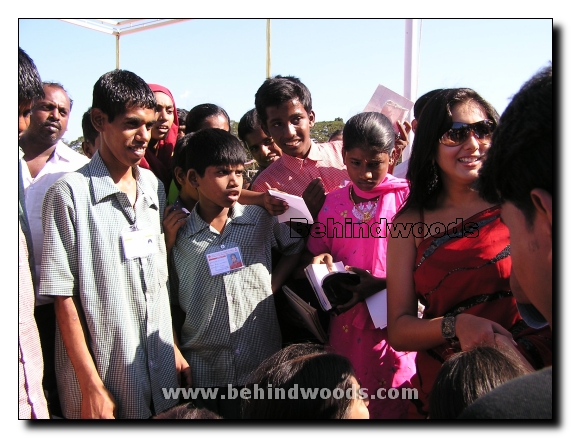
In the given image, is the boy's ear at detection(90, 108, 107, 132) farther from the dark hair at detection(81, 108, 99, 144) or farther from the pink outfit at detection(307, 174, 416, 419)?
the pink outfit at detection(307, 174, 416, 419)

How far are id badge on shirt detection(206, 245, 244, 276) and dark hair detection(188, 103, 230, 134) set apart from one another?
4.76ft

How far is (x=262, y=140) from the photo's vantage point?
12.0ft

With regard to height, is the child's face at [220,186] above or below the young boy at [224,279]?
above

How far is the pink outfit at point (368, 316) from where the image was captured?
7.61 ft

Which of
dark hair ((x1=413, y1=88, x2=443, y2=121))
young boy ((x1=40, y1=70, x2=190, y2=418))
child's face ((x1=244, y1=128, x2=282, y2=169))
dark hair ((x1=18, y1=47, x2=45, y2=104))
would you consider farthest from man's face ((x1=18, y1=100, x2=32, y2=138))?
child's face ((x1=244, y1=128, x2=282, y2=169))

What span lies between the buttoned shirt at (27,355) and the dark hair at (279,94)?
69.9 inches

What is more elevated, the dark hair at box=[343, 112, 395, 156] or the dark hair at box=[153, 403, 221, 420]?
the dark hair at box=[343, 112, 395, 156]

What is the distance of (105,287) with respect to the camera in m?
2.07

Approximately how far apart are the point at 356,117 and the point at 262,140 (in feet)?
3.73

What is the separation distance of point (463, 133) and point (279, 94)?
4.53 feet

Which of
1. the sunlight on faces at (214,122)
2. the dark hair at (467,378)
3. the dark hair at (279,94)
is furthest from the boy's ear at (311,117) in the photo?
the dark hair at (467,378)

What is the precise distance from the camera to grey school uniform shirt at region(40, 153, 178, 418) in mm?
2033

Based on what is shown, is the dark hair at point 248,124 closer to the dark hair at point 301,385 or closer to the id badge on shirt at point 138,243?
the id badge on shirt at point 138,243

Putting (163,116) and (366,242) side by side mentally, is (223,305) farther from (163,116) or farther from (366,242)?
(163,116)
